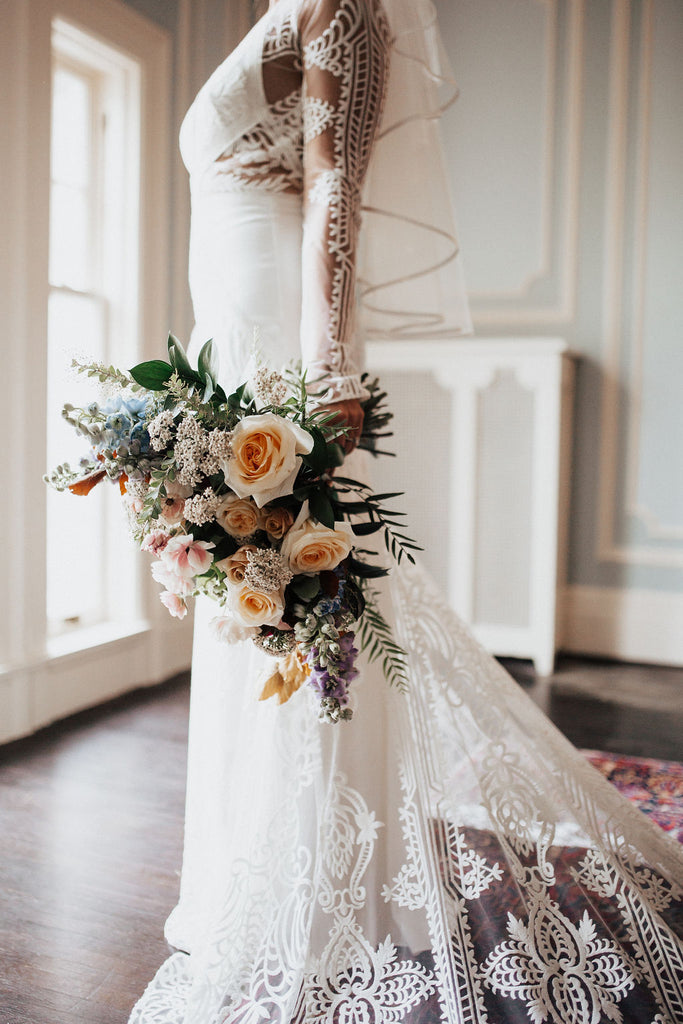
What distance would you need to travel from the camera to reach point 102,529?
11.5 feet

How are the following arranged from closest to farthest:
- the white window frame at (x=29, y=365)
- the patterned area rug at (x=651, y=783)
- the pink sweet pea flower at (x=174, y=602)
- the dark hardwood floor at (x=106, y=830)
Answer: the pink sweet pea flower at (x=174, y=602) < the dark hardwood floor at (x=106, y=830) < the patterned area rug at (x=651, y=783) < the white window frame at (x=29, y=365)

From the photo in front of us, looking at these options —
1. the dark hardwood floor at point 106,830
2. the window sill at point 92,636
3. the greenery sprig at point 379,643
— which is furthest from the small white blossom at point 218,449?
the window sill at point 92,636

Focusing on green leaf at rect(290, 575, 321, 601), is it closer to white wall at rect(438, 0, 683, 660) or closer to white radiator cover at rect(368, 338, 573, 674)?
white radiator cover at rect(368, 338, 573, 674)

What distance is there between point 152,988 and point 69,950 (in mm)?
244

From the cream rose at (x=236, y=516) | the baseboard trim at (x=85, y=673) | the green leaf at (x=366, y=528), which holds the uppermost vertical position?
the cream rose at (x=236, y=516)

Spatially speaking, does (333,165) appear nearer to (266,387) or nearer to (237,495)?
(266,387)

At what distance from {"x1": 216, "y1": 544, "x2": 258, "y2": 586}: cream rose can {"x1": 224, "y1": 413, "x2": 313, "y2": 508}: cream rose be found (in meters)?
0.09

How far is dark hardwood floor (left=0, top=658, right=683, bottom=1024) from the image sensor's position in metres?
1.60

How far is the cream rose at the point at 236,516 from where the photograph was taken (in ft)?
3.88

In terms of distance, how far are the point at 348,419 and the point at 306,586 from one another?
326 mm

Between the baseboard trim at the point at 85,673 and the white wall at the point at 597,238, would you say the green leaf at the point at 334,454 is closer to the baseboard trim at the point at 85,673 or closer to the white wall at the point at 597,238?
the baseboard trim at the point at 85,673

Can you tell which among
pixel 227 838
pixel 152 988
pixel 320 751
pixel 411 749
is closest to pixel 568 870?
pixel 411 749

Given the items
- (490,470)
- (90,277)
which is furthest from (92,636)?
(490,470)

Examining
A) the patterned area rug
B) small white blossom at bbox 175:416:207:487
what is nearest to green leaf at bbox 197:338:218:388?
small white blossom at bbox 175:416:207:487
